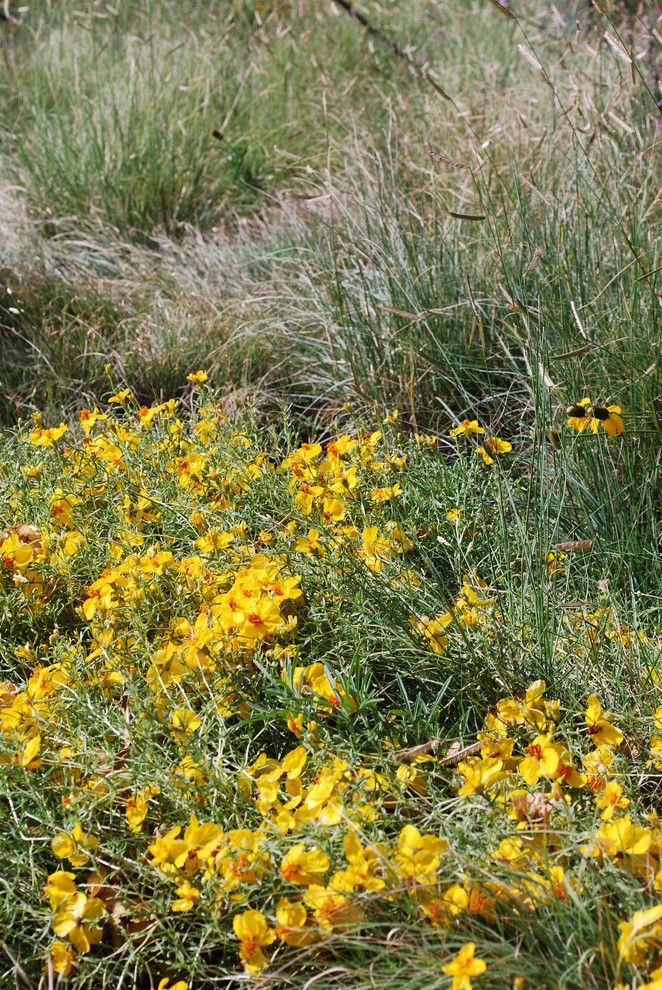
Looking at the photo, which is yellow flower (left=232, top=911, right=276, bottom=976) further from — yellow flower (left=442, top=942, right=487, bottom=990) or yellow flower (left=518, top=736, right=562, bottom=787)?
yellow flower (left=518, top=736, right=562, bottom=787)

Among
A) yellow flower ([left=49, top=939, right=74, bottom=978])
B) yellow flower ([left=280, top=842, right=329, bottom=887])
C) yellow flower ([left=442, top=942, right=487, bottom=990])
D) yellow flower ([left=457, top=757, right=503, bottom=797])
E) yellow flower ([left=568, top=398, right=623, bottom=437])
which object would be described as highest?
yellow flower ([left=568, top=398, right=623, bottom=437])

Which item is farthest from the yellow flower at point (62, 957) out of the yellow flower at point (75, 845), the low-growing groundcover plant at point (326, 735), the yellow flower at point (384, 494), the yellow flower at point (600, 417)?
the yellow flower at point (600, 417)

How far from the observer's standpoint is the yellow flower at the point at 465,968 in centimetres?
144

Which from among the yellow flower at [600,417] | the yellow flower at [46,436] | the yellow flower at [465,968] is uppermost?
the yellow flower at [600,417]

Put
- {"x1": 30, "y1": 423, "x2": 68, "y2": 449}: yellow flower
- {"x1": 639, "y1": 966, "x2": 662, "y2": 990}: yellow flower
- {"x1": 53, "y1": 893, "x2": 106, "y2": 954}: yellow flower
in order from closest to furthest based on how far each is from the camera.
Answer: {"x1": 639, "y1": 966, "x2": 662, "y2": 990}: yellow flower < {"x1": 53, "y1": 893, "x2": 106, "y2": 954}: yellow flower < {"x1": 30, "y1": 423, "x2": 68, "y2": 449}: yellow flower

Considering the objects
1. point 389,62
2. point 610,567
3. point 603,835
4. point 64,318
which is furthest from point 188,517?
point 389,62

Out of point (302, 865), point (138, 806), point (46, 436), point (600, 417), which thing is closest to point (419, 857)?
point (302, 865)

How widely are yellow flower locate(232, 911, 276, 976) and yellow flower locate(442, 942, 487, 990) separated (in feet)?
1.01

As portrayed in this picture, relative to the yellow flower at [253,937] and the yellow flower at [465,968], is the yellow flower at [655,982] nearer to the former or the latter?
the yellow flower at [465,968]

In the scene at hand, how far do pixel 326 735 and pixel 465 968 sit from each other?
23.2 inches

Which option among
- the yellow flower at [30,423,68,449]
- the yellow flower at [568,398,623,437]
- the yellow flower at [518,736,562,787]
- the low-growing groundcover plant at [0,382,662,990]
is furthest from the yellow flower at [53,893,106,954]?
the yellow flower at [30,423,68,449]

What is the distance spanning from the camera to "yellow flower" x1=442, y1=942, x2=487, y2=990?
144 centimetres

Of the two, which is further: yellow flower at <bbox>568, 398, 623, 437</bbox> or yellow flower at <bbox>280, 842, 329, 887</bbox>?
yellow flower at <bbox>568, 398, 623, 437</bbox>

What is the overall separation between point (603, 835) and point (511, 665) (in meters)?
0.54
